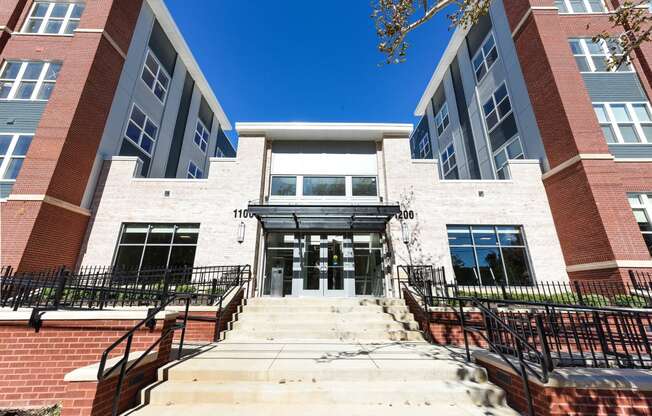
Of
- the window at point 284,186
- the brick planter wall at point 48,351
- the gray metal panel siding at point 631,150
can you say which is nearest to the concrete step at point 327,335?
the brick planter wall at point 48,351

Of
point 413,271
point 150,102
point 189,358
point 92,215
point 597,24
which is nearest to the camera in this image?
point 189,358

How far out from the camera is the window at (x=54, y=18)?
1497cm

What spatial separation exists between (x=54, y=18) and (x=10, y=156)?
9.02 meters

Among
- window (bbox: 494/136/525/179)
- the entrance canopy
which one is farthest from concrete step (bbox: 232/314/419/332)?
window (bbox: 494/136/525/179)

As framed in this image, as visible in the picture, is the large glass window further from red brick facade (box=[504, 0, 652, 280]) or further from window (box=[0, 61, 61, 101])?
red brick facade (box=[504, 0, 652, 280])

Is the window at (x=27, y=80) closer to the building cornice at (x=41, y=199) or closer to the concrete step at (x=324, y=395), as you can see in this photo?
the building cornice at (x=41, y=199)

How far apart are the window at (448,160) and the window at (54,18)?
26.4m

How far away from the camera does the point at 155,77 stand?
58.6 feet

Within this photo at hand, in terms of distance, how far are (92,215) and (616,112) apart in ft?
87.4

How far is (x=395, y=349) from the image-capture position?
6660mm

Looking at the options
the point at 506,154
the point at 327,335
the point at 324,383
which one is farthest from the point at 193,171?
the point at 506,154

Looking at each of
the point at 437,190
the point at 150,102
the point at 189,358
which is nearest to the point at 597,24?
the point at 437,190

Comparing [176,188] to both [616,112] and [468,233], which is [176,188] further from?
[616,112]

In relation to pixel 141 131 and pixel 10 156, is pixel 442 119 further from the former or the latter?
pixel 10 156
